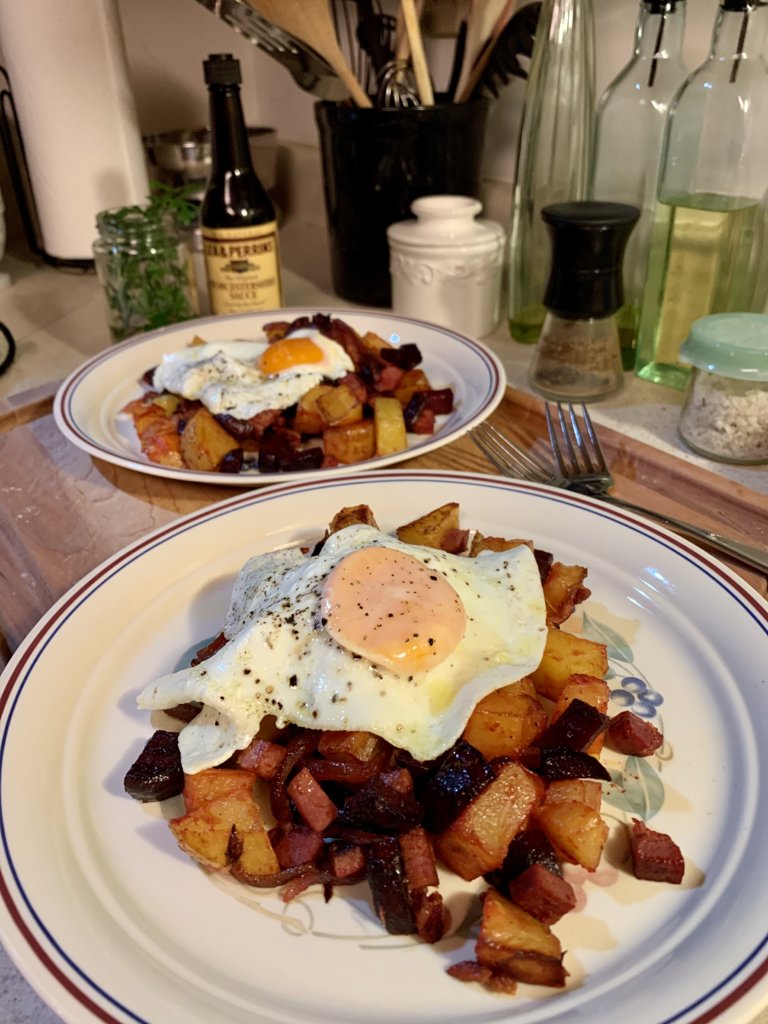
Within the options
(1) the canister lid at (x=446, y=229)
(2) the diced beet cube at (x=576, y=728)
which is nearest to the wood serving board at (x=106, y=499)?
(2) the diced beet cube at (x=576, y=728)

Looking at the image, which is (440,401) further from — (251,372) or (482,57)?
(482,57)

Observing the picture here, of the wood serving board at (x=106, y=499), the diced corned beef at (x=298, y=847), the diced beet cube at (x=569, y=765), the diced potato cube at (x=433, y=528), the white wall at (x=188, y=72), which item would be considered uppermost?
the white wall at (x=188, y=72)

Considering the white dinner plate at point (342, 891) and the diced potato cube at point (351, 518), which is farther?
the diced potato cube at point (351, 518)

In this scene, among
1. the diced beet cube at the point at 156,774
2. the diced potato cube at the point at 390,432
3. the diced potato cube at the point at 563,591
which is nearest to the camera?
the diced beet cube at the point at 156,774

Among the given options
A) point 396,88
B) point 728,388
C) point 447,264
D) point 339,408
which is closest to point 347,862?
point 339,408

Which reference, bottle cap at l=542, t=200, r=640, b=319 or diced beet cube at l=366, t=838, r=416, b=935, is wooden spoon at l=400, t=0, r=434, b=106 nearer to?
bottle cap at l=542, t=200, r=640, b=319

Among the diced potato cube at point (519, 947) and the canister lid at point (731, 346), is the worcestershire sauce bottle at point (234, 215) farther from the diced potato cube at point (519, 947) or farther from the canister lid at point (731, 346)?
the diced potato cube at point (519, 947)

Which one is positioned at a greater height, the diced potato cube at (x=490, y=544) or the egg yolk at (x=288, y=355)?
the egg yolk at (x=288, y=355)
